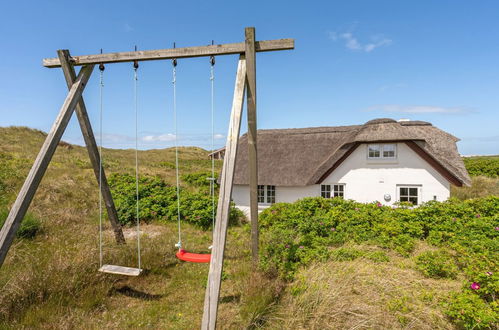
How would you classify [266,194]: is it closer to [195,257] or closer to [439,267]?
[439,267]

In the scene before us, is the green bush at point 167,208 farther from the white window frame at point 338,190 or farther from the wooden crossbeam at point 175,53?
the wooden crossbeam at point 175,53

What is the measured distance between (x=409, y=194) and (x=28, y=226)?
497 inches

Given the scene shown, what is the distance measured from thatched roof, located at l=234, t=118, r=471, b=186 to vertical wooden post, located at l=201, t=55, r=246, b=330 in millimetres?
7608

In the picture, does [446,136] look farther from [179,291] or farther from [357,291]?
[179,291]

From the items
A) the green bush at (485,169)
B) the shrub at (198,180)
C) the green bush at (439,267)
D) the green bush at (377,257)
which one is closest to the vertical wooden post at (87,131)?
the green bush at (377,257)

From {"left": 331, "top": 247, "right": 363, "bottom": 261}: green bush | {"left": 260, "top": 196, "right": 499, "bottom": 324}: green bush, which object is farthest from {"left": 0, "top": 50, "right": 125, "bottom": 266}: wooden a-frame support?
{"left": 331, "top": 247, "right": 363, "bottom": 261}: green bush

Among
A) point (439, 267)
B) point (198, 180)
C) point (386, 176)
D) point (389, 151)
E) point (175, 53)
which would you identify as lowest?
point (439, 267)

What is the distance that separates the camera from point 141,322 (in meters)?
3.68

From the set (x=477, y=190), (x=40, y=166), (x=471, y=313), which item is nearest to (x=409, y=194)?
(x=477, y=190)

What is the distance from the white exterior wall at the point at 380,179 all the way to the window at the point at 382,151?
15 cm

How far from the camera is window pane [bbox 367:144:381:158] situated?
1053 centimetres

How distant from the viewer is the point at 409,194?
1027 cm

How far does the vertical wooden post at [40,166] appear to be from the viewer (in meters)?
3.61

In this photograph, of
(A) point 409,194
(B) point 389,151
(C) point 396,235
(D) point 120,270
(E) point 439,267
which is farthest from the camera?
(B) point 389,151
